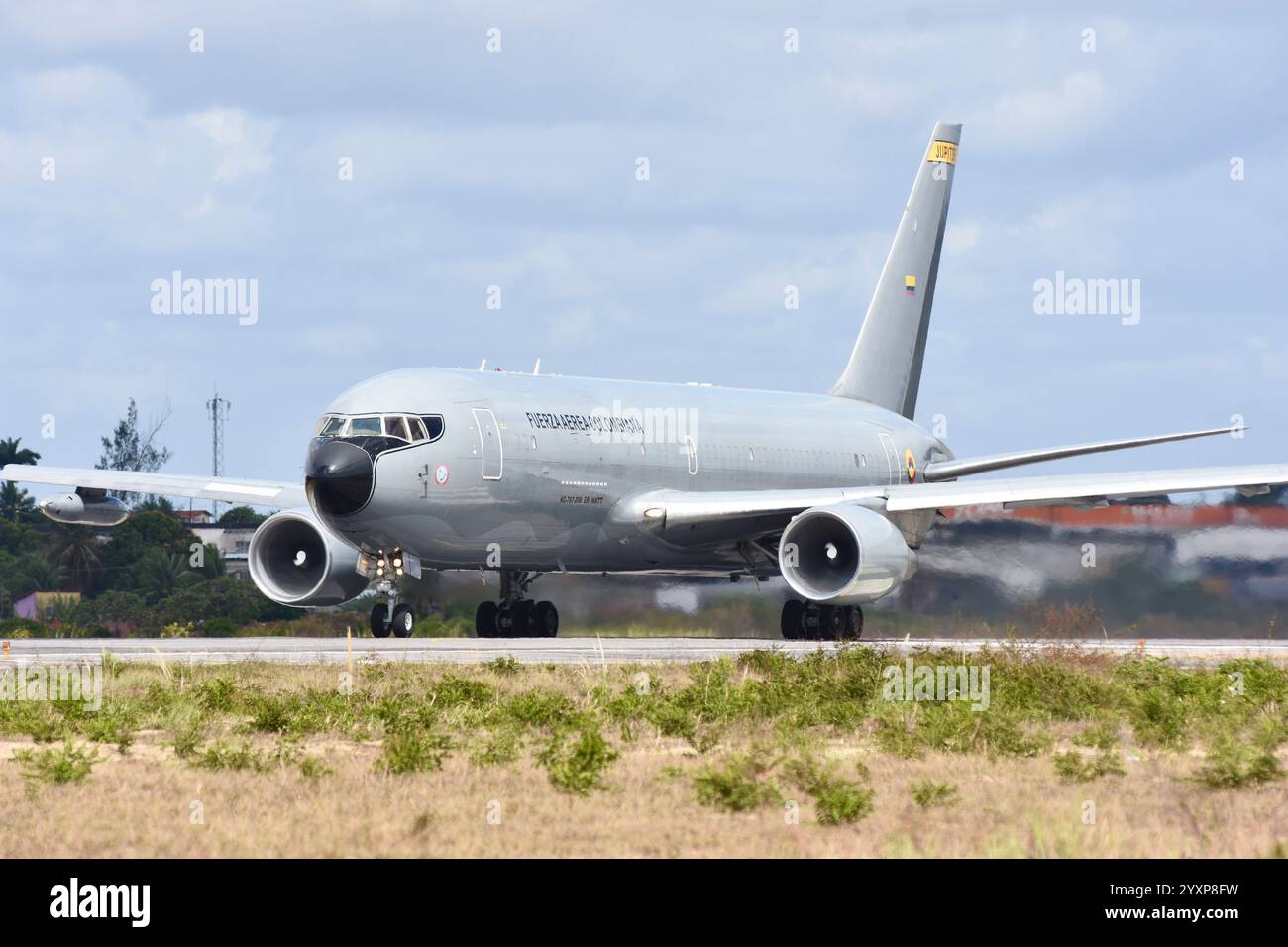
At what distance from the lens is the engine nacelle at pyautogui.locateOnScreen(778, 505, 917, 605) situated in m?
29.3

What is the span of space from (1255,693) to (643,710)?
22.0 feet

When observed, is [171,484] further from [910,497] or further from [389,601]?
[910,497]

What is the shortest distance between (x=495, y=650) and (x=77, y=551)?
22661 mm

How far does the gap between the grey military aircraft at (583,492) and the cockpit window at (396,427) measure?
1.3 inches

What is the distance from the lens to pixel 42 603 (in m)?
44.6

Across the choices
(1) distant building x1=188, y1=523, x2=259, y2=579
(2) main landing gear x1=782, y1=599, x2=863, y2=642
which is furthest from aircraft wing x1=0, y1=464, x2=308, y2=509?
(1) distant building x1=188, y1=523, x2=259, y2=579

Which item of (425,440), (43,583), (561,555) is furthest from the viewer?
(43,583)

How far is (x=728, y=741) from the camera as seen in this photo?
15.5 meters

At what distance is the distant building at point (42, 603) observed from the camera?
146 ft

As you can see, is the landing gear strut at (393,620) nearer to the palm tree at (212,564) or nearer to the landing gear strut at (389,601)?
the landing gear strut at (389,601)

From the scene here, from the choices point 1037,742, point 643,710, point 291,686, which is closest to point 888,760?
point 1037,742

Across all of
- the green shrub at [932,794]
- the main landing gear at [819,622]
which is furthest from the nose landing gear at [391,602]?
the green shrub at [932,794]

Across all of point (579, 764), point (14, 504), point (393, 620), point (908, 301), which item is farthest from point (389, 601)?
point (14, 504)
